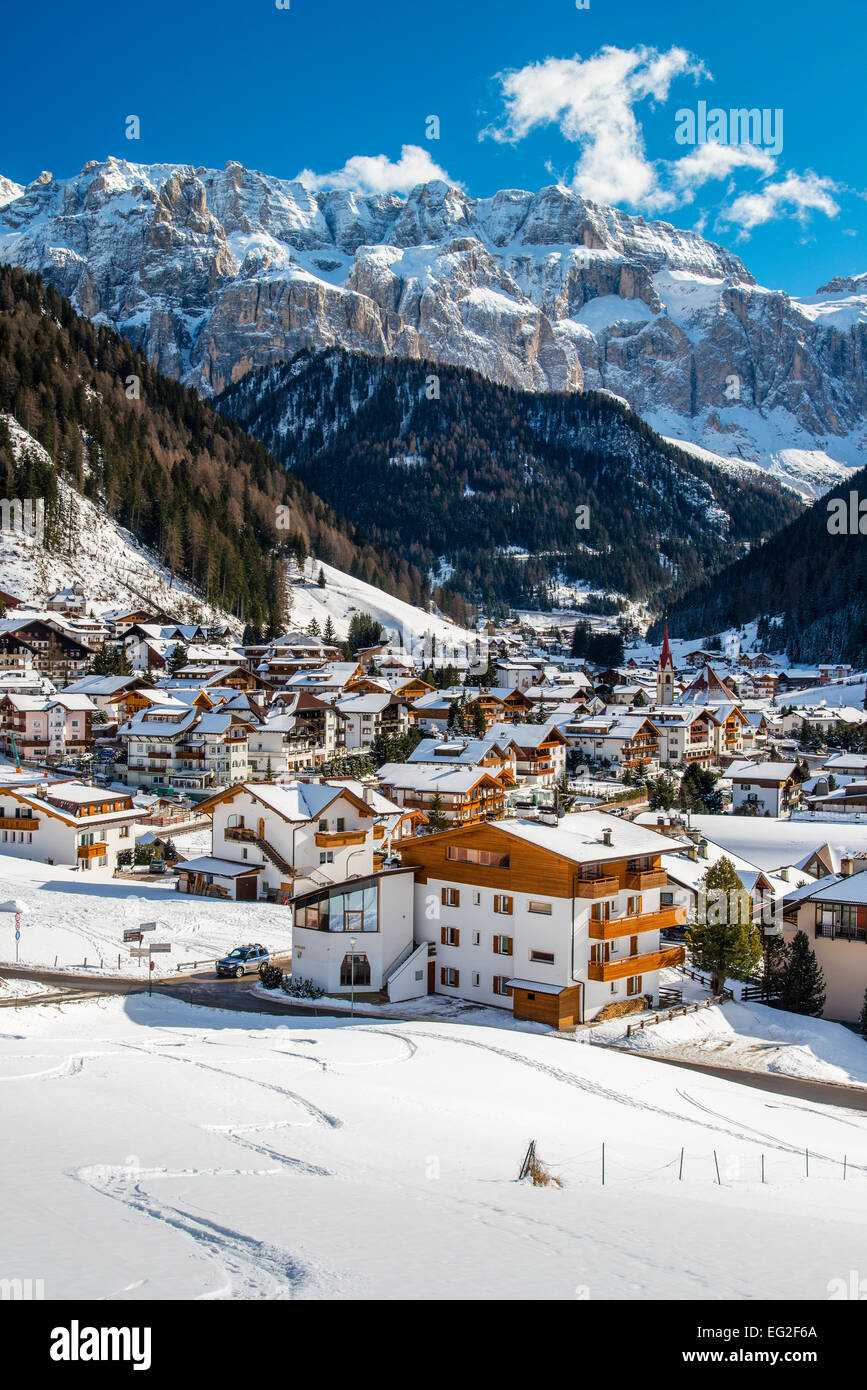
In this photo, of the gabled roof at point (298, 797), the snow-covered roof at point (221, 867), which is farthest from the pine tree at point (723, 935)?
the snow-covered roof at point (221, 867)

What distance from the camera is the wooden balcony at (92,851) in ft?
147

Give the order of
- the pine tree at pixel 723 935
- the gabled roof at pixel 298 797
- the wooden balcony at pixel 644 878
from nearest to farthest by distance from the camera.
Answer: the wooden balcony at pixel 644 878 → the pine tree at pixel 723 935 → the gabled roof at pixel 298 797

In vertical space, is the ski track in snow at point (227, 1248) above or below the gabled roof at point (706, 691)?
below

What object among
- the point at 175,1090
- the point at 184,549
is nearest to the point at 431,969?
the point at 175,1090

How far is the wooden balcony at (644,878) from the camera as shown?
28.5 meters

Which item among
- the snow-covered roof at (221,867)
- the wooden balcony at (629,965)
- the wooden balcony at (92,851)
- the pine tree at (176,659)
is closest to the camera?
the wooden balcony at (629,965)

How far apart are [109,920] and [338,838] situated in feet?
35.7

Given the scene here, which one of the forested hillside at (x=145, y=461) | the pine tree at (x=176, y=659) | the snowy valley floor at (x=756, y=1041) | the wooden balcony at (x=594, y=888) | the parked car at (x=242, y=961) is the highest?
the forested hillside at (x=145, y=461)

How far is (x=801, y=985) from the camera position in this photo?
99.0ft

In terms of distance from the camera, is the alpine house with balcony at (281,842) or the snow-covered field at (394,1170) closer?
the snow-covered field at (394,1170)

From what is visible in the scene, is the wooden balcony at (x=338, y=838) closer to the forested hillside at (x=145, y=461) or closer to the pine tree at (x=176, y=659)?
the pine tree at (x=176, y=659)

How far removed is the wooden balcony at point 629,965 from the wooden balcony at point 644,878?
6.13ft

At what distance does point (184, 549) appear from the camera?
12162cm
